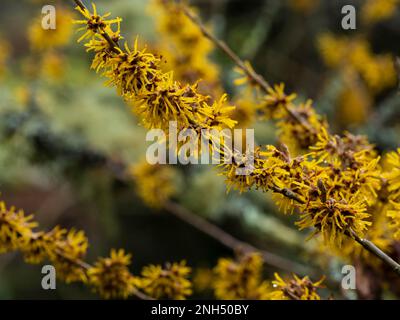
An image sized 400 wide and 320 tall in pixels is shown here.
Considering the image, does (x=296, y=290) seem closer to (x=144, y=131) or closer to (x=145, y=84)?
(x=145, y=84)

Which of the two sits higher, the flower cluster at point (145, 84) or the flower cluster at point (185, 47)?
the flower cluster at point (185, 47)

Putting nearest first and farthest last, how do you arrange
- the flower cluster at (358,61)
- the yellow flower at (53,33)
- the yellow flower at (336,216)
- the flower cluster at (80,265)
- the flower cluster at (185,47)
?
the yellow flower at (336,216)
the flower cluster at (80,265)
the flower cluster at (185,47)
the yellow flower at (53,33)
the flower cluster at (358,61)

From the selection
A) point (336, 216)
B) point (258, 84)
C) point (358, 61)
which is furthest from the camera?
point (358, 61)

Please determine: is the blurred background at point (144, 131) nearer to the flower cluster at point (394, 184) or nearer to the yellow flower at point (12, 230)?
the flower cluster at point (394, 184)

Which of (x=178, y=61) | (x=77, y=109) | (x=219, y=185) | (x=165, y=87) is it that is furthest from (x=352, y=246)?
(x=77, y=109)

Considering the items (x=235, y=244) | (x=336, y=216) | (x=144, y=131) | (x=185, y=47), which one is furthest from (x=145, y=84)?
(x=144, y=131)

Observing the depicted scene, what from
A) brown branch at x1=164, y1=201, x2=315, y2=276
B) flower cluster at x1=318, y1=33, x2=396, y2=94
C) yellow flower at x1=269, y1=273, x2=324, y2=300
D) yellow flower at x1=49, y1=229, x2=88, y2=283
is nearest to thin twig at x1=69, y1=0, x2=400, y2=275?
brown branch at x1=164, y1=201, x2=315, y2=276

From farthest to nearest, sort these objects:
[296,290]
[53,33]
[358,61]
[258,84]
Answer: [358,61], [53,33], [258,84], [296,290]

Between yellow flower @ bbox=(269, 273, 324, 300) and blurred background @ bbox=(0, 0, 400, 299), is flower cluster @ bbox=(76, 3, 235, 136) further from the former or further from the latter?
blurred background @ bbox=(0, 0, 400, 299)

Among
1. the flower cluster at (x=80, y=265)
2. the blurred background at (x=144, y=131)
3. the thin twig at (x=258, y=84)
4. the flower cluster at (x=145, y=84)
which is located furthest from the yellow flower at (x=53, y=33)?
the flower cluster at (x=145, y=84)

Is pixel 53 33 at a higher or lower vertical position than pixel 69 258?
higher
